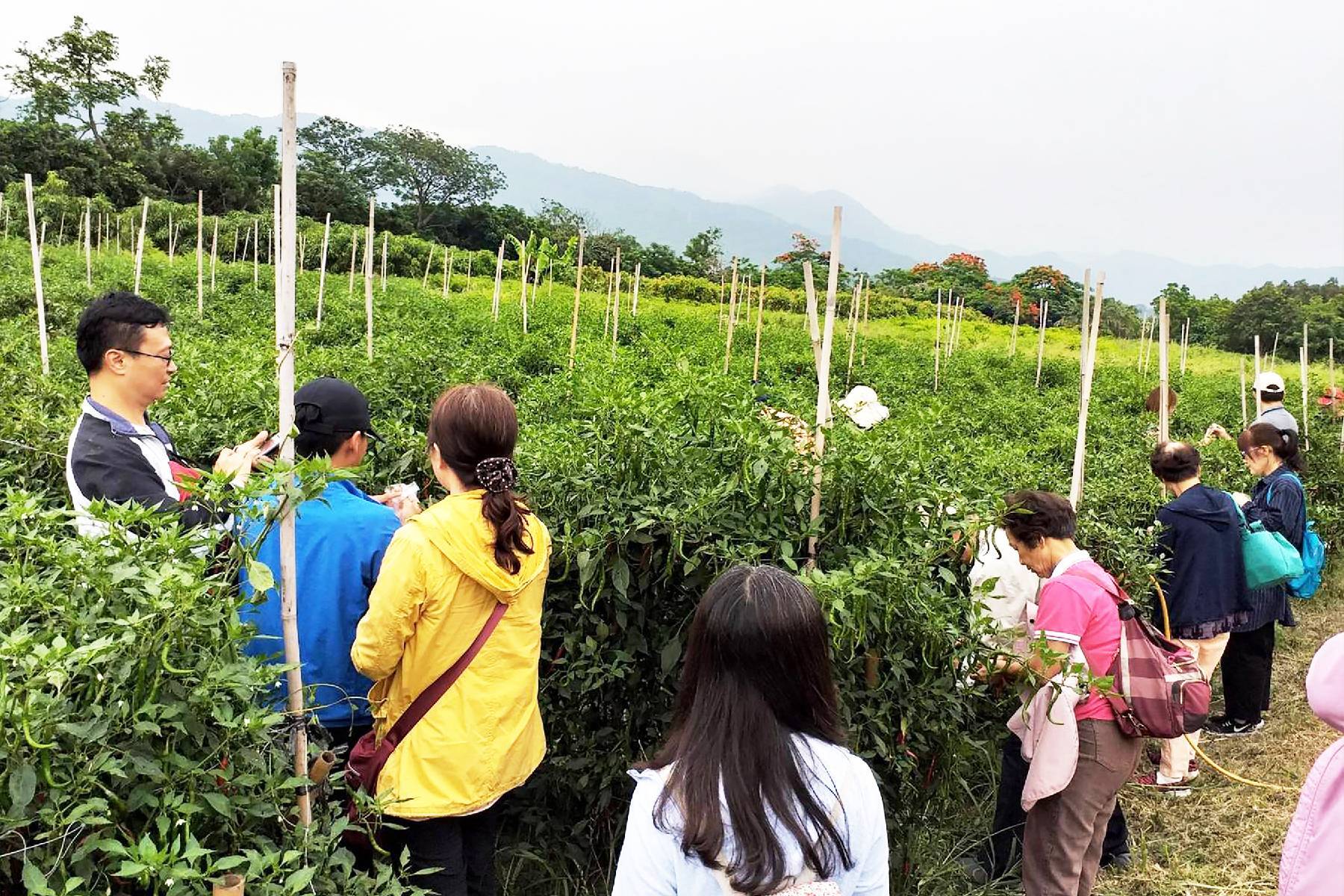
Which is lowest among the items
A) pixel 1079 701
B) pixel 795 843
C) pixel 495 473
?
pixel 1079 701

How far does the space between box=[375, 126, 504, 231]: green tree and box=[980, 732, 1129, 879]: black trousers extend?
4883 centimetres

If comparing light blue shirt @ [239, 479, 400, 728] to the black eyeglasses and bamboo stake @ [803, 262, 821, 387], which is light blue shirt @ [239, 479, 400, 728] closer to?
the black eyeglasses

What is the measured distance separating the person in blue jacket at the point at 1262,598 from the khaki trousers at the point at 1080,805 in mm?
2480

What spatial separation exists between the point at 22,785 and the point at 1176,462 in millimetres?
5020

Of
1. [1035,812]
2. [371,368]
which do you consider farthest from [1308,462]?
[371,368]

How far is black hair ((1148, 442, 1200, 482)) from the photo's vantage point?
4.58 metres

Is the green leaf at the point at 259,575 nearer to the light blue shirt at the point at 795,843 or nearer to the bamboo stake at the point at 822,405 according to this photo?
the light blue shirt at the point at 795,843

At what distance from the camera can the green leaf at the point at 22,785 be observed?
4.13ft

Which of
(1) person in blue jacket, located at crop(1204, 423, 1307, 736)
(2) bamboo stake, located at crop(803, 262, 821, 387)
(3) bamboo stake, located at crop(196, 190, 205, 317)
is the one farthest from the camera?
(3) bamboo stake, located at crop(196, 190, 205, 317)

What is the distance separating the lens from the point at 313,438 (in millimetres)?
2449

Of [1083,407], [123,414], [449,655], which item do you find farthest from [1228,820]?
[123,414]

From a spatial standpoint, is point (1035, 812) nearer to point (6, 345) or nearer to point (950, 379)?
point (6, 345)

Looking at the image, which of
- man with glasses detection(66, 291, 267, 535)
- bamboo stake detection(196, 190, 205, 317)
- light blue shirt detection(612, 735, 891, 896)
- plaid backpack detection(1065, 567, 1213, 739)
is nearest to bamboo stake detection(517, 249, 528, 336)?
bamboo stake detection(196, 190, 205, 317)

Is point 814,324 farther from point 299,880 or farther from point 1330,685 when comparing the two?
point 299,880
